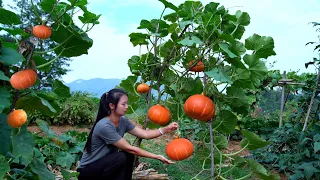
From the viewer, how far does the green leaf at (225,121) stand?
2016 mm

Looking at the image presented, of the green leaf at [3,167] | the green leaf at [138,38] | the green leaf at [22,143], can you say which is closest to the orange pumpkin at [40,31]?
the green leaf at [22,143]

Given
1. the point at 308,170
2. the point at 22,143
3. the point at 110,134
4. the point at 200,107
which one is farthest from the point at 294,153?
the point at 22,143

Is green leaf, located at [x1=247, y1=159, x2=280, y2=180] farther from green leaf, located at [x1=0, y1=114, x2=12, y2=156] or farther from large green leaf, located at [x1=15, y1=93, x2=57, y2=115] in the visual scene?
green leaf, located at [x1=0, y1=114, x2=12, y2=156]

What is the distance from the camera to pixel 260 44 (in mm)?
1918

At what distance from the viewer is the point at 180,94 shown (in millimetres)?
2115

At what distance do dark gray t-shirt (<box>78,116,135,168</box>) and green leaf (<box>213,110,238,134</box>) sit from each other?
753 millimetres

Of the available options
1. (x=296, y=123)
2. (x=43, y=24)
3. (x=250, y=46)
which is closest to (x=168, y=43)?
(x=250, y=46)

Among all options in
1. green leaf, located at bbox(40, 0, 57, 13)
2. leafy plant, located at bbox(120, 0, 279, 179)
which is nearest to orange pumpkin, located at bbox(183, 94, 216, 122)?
leafy plant, located at bbox(120, 0, 279, 179)

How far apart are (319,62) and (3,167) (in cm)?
340

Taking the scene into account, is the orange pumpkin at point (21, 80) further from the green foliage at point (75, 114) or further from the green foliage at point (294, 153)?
the green foliage at point (75, 114)

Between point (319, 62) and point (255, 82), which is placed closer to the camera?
point (255, 82)

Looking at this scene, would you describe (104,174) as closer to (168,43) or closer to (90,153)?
(90,153)

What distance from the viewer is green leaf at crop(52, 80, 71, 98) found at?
178 cm

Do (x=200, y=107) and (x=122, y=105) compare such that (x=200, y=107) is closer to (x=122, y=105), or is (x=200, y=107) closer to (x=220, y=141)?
(x=220, y=141)
